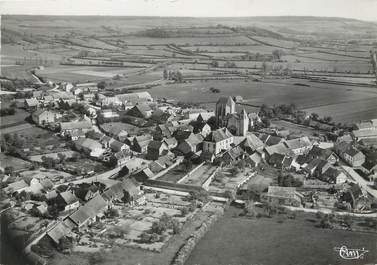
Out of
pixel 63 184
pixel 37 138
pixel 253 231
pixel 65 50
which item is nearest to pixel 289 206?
pixel 253 231

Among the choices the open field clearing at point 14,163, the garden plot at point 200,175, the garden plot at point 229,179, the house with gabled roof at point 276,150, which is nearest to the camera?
the garden plot at point 229,179

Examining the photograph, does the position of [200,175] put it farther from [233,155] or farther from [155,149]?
[155,149]

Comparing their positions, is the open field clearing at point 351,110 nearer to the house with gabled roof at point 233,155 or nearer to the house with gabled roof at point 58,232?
the house with gabled roof at point 233,155

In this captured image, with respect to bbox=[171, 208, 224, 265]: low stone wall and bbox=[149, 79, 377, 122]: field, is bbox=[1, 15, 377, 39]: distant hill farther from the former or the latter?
bbox=[171, 208, 224, 265]: low stone wall

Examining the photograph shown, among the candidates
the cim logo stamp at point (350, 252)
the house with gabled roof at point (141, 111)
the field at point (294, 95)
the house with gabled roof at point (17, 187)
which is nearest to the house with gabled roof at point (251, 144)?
the field at point (294, 95)

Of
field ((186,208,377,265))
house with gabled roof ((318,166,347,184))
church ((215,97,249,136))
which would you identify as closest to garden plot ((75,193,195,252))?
field ((186,208,377,265))

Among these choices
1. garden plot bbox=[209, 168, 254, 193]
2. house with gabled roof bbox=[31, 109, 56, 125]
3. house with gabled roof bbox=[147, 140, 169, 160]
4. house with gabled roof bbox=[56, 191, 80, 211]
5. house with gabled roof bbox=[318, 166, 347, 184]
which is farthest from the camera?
house with gabled roof bbox=[31, 109, 56, 125]

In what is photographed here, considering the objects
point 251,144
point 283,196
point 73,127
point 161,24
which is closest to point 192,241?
point 283,196
